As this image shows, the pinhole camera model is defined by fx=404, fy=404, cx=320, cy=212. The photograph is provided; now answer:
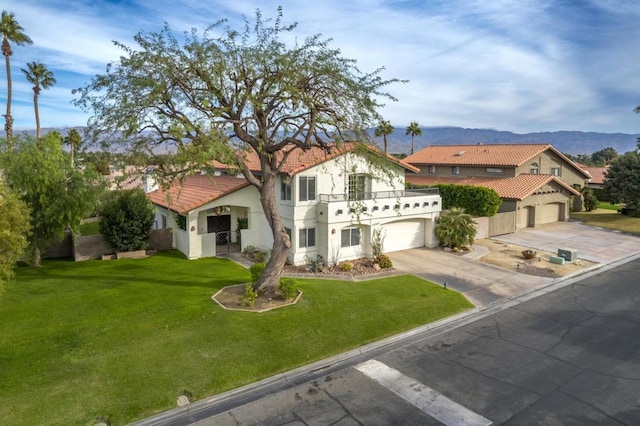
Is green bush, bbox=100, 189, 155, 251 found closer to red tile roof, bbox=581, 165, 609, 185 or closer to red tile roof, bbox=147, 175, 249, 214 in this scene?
red tile roof, bbox=147, 175, 249, 214

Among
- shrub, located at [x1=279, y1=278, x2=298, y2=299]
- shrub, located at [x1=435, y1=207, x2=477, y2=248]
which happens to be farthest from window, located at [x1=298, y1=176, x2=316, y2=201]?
shrub, located at [x1=435, y1=207, x2=477, y2=248]

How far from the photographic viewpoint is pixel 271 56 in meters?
14.7

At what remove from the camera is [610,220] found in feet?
124

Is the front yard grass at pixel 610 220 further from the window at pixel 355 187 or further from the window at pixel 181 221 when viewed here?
the window at pixel 181 221

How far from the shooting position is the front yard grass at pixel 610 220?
34.6m

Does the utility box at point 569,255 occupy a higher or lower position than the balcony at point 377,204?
lower

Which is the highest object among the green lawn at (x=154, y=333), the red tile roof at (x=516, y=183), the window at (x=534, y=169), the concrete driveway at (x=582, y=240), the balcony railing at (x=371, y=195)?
the window at (x=534, y=169)

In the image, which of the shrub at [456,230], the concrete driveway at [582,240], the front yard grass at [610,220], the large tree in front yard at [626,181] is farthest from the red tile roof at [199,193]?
the large tree in front yard at [626,181]

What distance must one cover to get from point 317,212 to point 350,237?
8.41ft

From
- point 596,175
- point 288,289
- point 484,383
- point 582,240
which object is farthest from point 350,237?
point 596,175

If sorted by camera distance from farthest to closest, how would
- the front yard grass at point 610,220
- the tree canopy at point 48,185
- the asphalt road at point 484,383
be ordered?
1. the front yard grass at point 610,220
2. the tree canopy at point 48,185
3. the asphalt road at point 484,383

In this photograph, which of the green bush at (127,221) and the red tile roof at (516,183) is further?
the red tile roof at (516,183)

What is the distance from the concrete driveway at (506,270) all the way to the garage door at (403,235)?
0.63 meters

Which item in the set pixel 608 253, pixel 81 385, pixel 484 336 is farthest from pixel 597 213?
pixel 81 385
